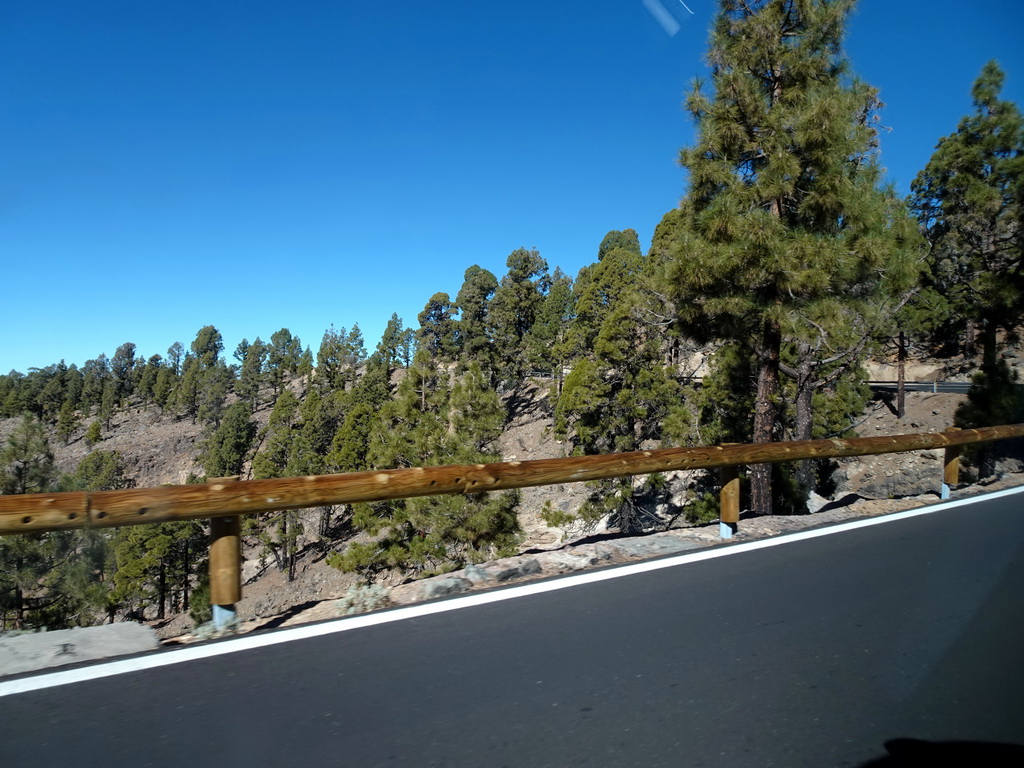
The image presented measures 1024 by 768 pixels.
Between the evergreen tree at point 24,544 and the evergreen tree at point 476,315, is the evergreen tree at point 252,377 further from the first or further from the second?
the evergreen tree at point 24,544

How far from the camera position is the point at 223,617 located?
428 centimetres

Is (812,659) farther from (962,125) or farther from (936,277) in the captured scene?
(936,277)

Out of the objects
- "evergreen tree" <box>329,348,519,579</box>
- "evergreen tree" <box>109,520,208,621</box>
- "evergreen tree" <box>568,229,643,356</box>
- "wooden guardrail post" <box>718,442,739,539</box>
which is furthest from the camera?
"evergreen tree" <box>568,229,643,356</box>

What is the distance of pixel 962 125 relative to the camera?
16.6 metres

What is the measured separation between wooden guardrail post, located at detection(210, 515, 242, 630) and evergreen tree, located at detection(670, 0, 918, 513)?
26.7ft

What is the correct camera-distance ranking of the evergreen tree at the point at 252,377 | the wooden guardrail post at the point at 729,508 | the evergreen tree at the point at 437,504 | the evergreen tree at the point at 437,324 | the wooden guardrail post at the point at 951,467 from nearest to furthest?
the wooden guardrail post at the point at 729,508 < the wooden guardrail post at the point at 951,467 < the evergreen tree at the point at 437,504 < the evergreen tree at the point at 437,324 < the evergreen tree at the point at 252,377

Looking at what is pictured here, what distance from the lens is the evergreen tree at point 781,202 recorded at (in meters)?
10.1

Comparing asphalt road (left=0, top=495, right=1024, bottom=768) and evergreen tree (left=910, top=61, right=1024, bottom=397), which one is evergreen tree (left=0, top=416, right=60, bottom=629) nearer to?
asphalt road (left=0, top=495, right=1024, bottom=768)

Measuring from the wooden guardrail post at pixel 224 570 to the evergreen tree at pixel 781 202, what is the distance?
8.12m

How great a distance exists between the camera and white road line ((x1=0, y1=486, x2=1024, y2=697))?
11.1 feet

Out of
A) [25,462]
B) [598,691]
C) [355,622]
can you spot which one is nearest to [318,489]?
[355,622]

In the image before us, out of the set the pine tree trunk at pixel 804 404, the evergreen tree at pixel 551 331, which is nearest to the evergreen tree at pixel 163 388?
the evergreen tree at pixel 551 331

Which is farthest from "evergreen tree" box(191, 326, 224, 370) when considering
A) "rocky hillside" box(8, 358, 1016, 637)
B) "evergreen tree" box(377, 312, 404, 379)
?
"evergreen tree" box(377, 312, 404, 379)

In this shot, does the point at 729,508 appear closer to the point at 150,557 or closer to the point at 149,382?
the point at 150,557
